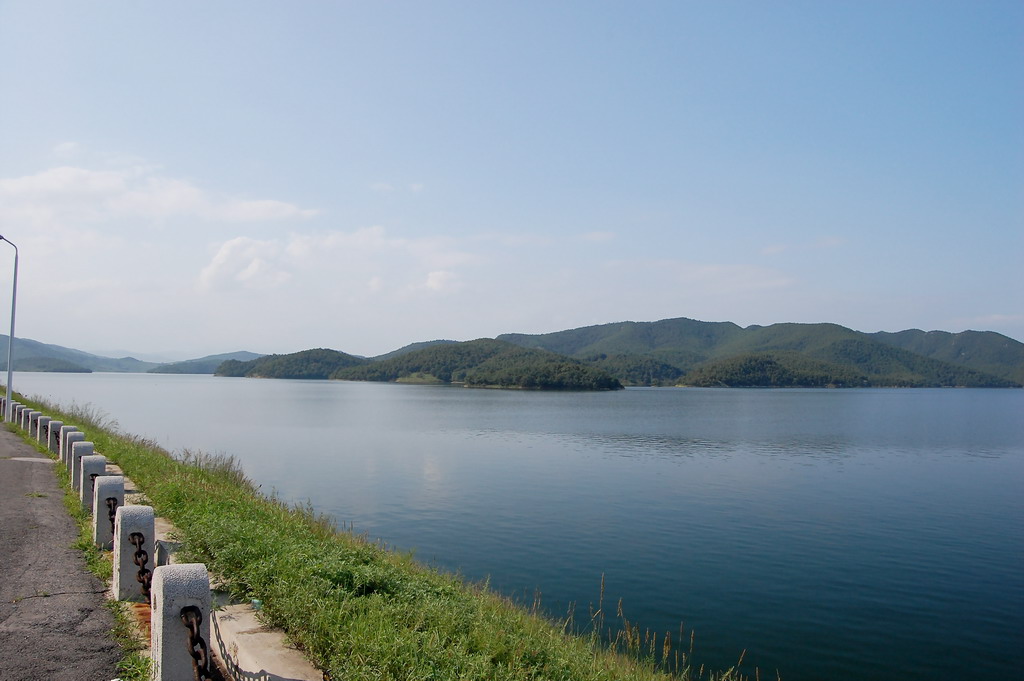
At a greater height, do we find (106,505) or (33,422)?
(106,505)

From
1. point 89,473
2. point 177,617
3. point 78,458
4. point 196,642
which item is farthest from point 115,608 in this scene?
point 78,458

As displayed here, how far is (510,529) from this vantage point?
20.7m

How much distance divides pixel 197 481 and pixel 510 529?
32.3ft

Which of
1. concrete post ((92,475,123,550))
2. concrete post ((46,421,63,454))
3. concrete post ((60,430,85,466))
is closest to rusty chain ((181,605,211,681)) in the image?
concrete post ((92,475,123,550))

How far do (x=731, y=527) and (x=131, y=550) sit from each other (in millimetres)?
18618

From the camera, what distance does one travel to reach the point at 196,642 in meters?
4.43

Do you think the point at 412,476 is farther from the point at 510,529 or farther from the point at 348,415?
the point at 348,415

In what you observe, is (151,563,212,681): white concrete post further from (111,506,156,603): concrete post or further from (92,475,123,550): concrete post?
(92,475,123,550): concrete post

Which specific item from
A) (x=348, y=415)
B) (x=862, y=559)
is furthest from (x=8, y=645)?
(x=348, y=415)

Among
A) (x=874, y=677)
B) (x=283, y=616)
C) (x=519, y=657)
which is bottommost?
(x=874, y=677)

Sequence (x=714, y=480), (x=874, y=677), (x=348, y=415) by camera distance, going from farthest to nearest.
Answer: (x=348, y=415) → (x=714, y=480) → (x=874, y=677)

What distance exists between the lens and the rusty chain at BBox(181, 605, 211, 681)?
4.39 m

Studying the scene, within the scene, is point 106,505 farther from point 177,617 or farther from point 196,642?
point 196,642

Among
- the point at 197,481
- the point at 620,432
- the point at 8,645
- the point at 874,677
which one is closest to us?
the point at 8,645
